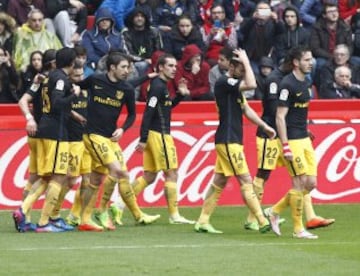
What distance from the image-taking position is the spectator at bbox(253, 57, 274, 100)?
932 inches

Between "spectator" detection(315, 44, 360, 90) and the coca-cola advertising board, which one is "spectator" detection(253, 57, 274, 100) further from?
the coca-cola advertising board

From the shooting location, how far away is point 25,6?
82.3 ft

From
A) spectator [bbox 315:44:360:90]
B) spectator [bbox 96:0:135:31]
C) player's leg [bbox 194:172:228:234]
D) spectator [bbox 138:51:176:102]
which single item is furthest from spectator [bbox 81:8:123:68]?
player's leg [bbox 194:172:228:234]

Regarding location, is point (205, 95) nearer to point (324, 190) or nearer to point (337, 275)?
point (324, 190)

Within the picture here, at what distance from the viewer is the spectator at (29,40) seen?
24.0 metres

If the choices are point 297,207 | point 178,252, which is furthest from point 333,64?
point 178,252

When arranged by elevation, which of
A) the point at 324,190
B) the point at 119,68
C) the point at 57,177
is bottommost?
the point at 324,190

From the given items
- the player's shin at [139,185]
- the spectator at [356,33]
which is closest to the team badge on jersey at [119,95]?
the player's shin at [139,185]

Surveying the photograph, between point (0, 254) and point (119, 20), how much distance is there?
34.9 feet

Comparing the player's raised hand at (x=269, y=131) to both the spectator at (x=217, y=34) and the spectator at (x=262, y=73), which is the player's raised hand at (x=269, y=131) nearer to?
the spectator at (x=262, y=73)

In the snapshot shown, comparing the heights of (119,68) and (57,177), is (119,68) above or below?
above

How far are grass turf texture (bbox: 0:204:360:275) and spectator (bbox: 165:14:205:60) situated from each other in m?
5.77

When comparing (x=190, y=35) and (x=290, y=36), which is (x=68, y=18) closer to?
(x=190, y=35)

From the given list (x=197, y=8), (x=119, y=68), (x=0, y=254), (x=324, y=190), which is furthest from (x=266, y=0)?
(x=0, y=254)
